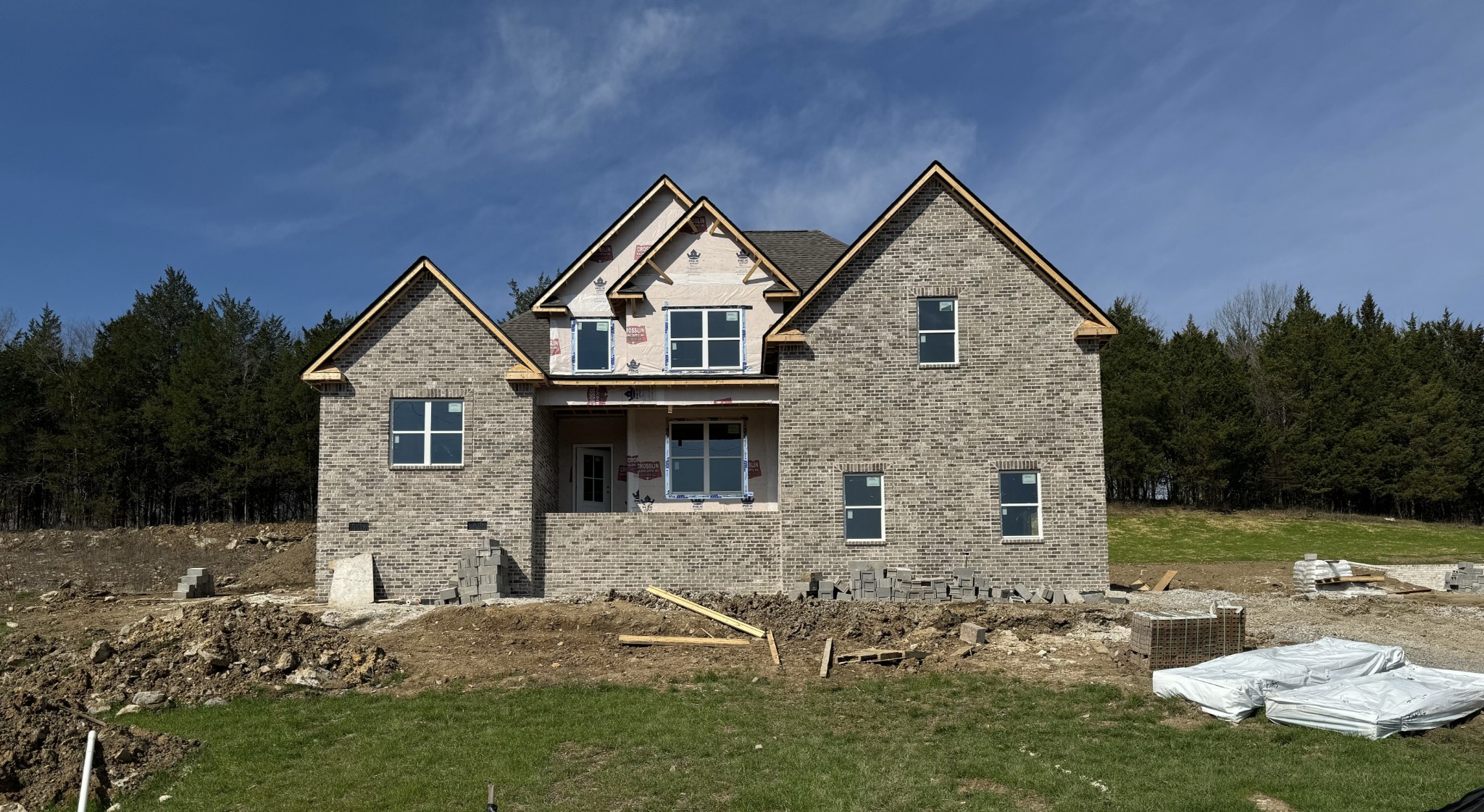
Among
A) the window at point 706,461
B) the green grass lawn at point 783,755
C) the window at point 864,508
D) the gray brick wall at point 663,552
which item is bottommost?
the green grass lawn at point 783,755

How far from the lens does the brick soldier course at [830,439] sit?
69.6ft

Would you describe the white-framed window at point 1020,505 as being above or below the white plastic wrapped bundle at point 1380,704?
above

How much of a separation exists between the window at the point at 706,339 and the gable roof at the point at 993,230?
308 centimetres

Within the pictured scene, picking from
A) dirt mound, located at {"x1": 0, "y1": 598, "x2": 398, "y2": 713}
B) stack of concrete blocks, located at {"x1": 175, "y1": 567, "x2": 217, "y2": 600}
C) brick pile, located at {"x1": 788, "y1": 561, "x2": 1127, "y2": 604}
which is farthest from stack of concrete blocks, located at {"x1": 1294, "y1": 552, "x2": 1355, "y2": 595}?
stack of concrete blocks, located at {"x1": 175, "y1": 567, "x2": 217, "y2": 600}

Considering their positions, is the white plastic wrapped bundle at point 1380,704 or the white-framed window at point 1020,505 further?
the white-framed window at point 1020,505

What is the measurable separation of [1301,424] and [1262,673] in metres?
48.8

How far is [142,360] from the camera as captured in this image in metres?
48.1

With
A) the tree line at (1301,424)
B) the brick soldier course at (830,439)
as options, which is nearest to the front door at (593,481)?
the brick soldier course at (830,439)

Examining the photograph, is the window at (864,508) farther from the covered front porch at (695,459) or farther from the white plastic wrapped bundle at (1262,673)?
the white plastic wrapped bundle at (1262,673)

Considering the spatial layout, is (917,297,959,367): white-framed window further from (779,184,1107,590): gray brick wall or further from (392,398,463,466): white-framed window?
(392,398,463,466): white-framed window

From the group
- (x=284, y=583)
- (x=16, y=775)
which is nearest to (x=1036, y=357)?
(x=16, y=775)

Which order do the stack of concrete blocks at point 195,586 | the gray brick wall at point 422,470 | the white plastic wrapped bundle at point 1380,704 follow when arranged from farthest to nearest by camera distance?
1. the stack of concrete blocks at point 195,586
2. the gray brick wall at point 422,470
3. the white plastic wrapped bundle at point 1380,704

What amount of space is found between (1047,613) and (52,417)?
47573 millimetres

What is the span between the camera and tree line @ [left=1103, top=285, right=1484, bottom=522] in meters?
52.0
